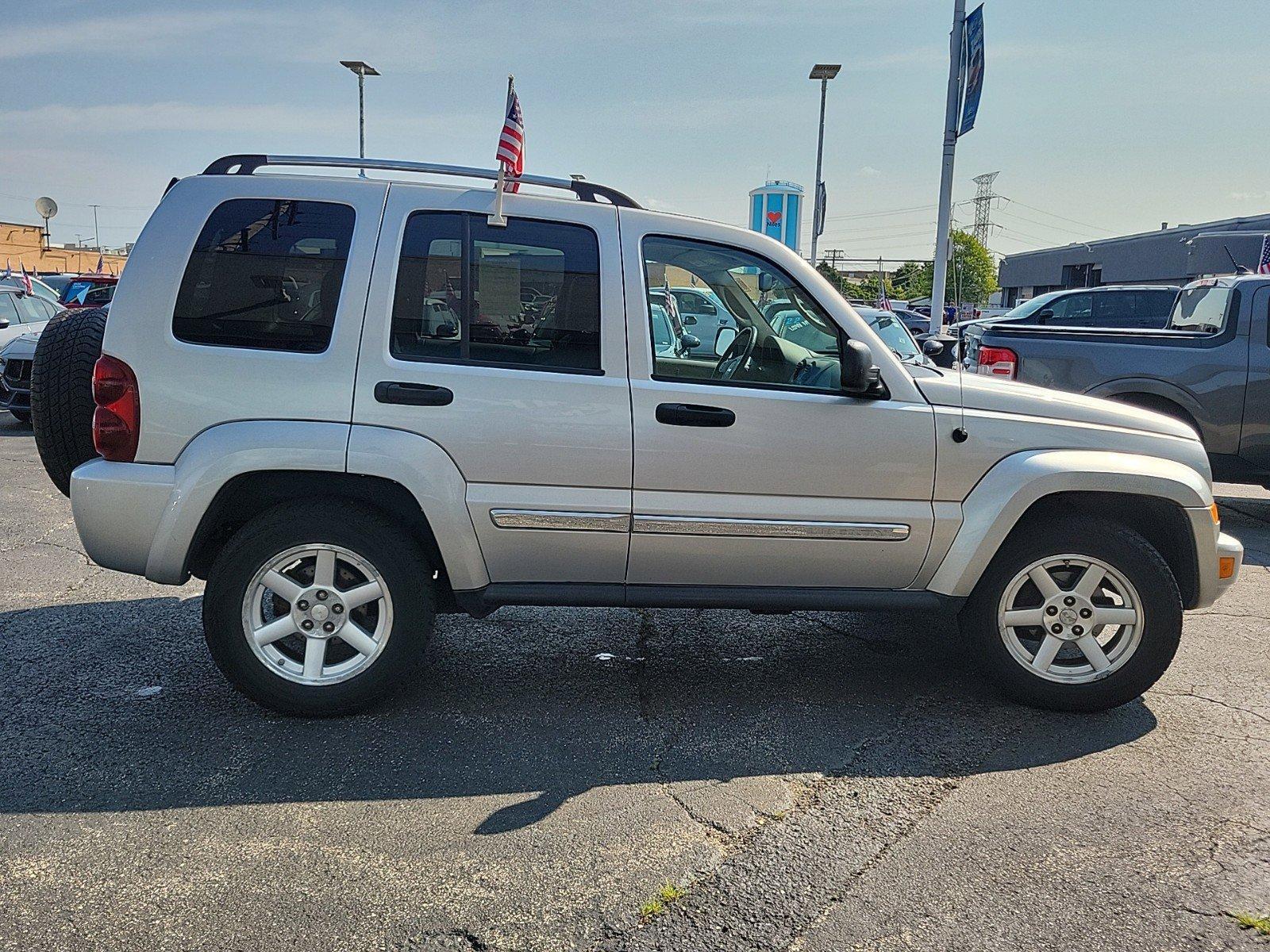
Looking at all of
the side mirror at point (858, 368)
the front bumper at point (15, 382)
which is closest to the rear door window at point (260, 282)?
the side mirror at point (858, 368)

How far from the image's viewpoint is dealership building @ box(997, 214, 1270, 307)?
38088 millimetres

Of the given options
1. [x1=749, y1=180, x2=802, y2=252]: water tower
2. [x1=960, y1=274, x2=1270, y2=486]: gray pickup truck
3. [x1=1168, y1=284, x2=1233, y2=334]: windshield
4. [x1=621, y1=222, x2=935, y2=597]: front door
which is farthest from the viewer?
[x1=749, y1=180, x2=802, y2=252]: water tower

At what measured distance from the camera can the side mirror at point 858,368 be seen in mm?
Result: 4051

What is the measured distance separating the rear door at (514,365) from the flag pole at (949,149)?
12253mm

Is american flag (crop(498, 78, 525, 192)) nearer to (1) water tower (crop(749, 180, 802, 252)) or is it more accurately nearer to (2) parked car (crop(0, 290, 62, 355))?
(2) parked car (crop(0, 290, 62, 355))

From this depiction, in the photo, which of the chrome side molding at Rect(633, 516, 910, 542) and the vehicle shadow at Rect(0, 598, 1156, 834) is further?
the chrome side molding at Rect(633, 516, 910, 542)

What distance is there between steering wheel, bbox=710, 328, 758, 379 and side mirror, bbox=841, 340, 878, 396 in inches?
15.1

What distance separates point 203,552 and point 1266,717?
4.49m

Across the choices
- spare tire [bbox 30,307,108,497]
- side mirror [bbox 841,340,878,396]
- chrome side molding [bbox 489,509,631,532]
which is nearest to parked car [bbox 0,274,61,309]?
spare tire [bbox 30,307,108,497]

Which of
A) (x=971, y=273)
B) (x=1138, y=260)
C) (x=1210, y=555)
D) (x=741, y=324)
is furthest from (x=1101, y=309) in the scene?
(x=971, y=273)

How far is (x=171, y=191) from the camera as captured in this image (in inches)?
160

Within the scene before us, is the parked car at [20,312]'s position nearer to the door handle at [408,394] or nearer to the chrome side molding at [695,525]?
the door handle at [408,394]

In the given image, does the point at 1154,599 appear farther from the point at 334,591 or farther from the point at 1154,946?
the point at 334,591

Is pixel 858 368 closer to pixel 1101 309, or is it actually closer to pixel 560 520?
pixel 560 520
